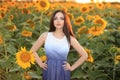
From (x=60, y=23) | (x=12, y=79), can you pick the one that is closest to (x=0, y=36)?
(x=12, y=79)

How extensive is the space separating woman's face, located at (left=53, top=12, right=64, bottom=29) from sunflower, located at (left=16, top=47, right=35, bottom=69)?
1.24ft

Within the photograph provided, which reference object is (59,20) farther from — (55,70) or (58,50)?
(55,70)

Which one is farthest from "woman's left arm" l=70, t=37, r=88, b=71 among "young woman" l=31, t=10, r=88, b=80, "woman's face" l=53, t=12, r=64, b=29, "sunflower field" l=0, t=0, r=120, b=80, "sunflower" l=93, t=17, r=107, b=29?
"sunflower" l=93, t=17, r=107, b=29

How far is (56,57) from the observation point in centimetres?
343

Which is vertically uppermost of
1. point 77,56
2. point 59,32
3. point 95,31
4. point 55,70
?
point 59,32

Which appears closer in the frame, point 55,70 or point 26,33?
point 55,70

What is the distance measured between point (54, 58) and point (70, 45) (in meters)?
0.18

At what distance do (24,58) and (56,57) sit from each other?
1.00 feet

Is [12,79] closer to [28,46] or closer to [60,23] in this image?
[60,23]

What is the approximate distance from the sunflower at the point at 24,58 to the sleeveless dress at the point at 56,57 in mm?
259

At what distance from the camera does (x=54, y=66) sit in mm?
3418

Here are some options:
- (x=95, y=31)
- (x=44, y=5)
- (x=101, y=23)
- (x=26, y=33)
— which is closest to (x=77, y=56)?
(x=95, y=31)

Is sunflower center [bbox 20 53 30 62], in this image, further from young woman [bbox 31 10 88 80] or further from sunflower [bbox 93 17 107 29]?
sunflower [bbox 93 17 107 29]

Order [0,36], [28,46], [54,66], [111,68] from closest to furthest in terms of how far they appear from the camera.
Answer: [54,66]
[0,36]
[111,68]
[28,46]
